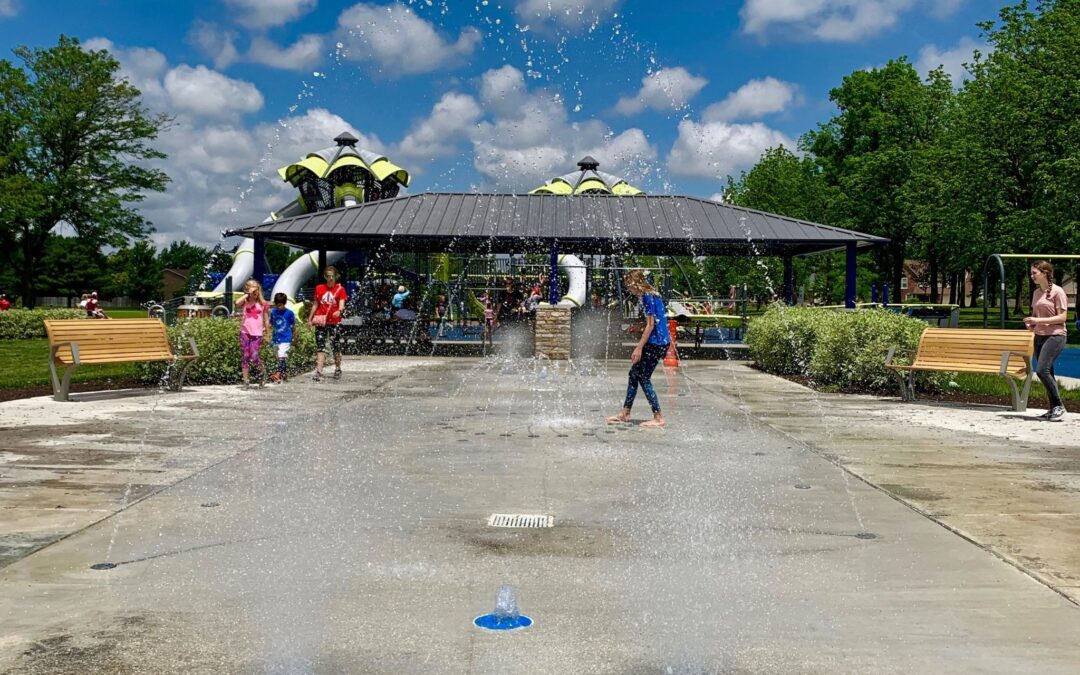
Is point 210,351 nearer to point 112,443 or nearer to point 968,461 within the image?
point 112,443

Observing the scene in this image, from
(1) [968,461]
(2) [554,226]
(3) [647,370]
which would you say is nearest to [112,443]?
(3) [647,370]

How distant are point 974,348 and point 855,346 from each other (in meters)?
2.38

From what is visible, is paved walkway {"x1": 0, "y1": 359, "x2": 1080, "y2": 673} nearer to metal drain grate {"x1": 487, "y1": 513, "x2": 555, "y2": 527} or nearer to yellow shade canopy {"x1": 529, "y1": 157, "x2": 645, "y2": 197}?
metal drain grate {"x1": 487, "y1": 513, "x2": 555, "y2": 527}

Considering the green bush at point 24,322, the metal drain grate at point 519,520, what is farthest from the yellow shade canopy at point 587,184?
the metal drain grate at point 519,520

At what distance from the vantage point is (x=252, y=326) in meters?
13.5

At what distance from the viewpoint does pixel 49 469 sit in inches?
284

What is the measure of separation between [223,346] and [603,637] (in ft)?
39.1

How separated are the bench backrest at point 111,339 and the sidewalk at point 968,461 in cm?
857

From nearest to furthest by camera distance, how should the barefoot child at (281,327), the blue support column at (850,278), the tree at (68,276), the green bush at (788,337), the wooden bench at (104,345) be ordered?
the wooden bench at (104,345) < the barefoot child at (281,327) < the green bush at (788,337) < the blue support column at (850,278) < the tree at (68,276)

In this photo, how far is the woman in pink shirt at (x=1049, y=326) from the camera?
10.7 metres

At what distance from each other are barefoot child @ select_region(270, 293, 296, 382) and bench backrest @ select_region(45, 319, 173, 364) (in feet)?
5.41

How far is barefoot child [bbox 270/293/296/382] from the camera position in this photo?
1425 centimetres

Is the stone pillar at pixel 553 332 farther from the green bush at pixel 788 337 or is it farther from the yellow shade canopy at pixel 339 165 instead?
the yellow shade canopy at pixel 339 165

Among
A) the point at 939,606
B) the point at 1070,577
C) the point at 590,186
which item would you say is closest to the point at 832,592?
the point at 939,606
